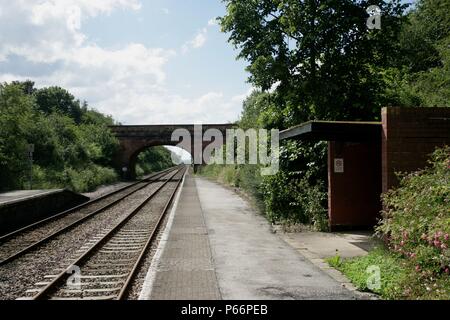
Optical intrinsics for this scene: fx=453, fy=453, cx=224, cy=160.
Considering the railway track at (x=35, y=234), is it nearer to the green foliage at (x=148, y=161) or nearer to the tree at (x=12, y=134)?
the tree at (x=12, y=134)

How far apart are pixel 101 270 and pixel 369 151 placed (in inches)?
309

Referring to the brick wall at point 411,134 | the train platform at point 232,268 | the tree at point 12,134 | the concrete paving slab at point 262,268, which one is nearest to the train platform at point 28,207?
the tree at point 12,134

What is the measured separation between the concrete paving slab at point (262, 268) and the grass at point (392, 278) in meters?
0.37

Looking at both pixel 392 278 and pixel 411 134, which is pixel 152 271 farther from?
pixel 411 134

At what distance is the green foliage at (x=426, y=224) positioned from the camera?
613 cm

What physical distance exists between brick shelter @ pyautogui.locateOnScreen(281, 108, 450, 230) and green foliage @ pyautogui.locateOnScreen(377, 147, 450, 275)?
3.67 feet

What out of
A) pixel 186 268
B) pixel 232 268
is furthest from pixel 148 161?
pixel 232 268

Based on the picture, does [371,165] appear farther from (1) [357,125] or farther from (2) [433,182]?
(2) [433,182]

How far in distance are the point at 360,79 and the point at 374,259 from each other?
8.32 metres

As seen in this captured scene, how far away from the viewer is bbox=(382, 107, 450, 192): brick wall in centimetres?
957

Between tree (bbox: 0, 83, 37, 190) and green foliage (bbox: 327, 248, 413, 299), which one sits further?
tree (bbox: 0, 83, 37, 190)

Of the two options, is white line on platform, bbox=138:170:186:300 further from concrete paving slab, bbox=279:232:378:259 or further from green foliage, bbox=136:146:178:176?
green foliage, bbox=136:146:178:176

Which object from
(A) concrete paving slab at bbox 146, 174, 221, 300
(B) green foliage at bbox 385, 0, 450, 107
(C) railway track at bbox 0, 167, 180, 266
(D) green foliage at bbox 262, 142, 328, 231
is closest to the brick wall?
(D) green foliage at bbox 262, 142, 328, 231

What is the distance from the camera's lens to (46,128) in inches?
1265
